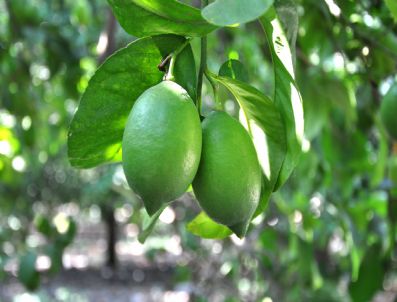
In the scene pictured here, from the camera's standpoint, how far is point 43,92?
3.19m

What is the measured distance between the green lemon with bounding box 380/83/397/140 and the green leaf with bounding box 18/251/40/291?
5.72 feet

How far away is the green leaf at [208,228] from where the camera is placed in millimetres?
954

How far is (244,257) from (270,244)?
1.57 feet

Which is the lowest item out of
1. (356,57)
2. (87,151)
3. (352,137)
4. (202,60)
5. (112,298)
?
(112,298)

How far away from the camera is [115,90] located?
787mm

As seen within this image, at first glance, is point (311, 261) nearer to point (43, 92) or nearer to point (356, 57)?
point (356, 57)

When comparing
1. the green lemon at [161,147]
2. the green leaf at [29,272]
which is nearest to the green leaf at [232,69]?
the green lemon at [161,147]

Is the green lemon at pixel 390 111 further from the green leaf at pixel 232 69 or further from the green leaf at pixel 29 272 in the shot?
Answer: the green leaf at pixel 29 272

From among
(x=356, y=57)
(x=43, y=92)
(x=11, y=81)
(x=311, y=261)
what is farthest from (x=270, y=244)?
(x=43, y=92)

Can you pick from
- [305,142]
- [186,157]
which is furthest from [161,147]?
[305,142]

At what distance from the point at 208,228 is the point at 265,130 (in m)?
0.23

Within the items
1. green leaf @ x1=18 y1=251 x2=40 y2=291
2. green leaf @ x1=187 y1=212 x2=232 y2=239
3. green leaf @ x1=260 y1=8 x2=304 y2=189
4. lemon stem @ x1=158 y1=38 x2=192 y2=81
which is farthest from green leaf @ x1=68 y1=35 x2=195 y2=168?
green leaf @ x1=18 y1=251 x2=40 y2=291

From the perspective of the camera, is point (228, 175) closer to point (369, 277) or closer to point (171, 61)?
point (171, 61)

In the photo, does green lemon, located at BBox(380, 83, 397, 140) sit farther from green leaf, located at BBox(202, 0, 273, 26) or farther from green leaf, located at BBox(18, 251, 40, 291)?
green leaf, located at BBox(18, 251, 40, 291)
